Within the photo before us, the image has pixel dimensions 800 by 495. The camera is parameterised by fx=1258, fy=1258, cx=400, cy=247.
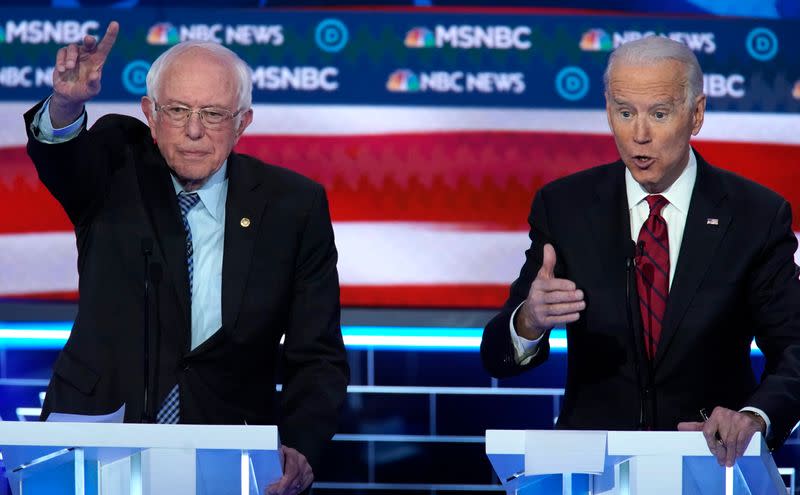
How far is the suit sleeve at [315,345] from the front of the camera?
2.68 meters

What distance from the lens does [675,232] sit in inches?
109

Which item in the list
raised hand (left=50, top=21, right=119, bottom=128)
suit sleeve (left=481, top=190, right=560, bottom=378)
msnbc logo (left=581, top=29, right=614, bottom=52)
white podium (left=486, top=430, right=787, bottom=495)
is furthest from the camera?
msnbc logo (left=581, top=29, right=614, bottom=52)

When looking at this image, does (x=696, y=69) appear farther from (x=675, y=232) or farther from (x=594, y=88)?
(x=594, y=88)

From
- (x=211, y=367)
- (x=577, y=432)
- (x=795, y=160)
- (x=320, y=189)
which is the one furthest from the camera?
(x=795, y=160)

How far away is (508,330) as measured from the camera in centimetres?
266

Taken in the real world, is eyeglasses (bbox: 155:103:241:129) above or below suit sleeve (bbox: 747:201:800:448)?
above

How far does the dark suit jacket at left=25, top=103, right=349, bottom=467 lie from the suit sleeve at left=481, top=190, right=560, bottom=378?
0.33 meters

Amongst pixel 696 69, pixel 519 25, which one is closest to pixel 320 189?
pixel 696 69

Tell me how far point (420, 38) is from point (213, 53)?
166 centimetres

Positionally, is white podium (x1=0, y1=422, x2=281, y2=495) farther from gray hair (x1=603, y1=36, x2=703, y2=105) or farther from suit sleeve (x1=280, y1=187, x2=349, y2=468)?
gray hair (x1=603, y1=36, x2=703, y2=105)

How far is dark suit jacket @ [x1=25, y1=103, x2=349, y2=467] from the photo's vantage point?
2.64 metres

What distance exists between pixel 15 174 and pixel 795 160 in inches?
104

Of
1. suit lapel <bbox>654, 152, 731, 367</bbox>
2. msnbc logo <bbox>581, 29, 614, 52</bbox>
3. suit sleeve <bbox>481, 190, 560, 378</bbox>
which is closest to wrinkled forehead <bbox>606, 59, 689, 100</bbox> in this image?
suit lapel <bbox>654, 152, 731, 367</bbox>

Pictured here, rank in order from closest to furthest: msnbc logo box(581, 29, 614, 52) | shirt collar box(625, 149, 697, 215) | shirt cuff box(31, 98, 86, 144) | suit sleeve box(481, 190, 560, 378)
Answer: shirt cuff box(31, 98, 86, 144)
suit sleeve box(481, 190, 560, 378)
shirt collar box(625, 149, 697, 215)
msnbc logo box(581, 29, 614, 52)
